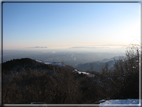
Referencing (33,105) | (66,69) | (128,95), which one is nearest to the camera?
(128,95)

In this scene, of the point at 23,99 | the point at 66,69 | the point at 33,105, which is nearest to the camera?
the point at 33,105

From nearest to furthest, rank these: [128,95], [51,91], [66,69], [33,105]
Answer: [128,95], [33,105], [51,91], [66,69]

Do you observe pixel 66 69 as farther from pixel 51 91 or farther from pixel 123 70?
pixel 123 70

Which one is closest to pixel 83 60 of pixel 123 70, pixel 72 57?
pixel 72 57

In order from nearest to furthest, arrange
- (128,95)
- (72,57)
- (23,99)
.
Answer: (128,95)
(23,99)
(72,57)

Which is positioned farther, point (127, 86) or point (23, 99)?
point (23, 99)

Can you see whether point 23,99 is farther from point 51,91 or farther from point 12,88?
point 51,91

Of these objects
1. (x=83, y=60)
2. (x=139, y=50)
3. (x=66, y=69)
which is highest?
(x=139, y=50)

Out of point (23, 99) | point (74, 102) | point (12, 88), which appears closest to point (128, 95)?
point (74, 102)

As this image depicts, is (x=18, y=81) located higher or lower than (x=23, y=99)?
higher
